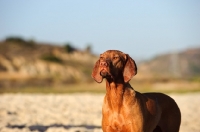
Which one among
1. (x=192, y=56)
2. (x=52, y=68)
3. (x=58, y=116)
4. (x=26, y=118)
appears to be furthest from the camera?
(x=192, y=56)

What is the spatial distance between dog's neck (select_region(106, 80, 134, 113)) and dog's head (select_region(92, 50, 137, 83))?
0.12m

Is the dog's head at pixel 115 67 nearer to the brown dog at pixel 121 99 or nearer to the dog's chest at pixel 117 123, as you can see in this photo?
the brown dog at pixel 121 99

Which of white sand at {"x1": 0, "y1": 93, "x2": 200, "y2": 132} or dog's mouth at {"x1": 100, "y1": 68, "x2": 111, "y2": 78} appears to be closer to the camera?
dog's mouth at {"x1": 100, "y1": 68, "x2": 111, "y2": 78}

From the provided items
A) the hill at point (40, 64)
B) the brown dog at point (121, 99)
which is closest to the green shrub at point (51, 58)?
the hill at point (40, 64)

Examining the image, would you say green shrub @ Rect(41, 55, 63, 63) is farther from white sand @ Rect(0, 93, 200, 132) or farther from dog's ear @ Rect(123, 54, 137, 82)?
dog's ear @ Rect(123, 54, 137, 82)

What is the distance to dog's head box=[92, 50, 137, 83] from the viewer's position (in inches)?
229

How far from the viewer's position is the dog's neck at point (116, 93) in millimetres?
6137

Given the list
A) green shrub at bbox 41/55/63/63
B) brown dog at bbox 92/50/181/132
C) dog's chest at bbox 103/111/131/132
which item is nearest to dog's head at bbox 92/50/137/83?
brown dog at bbox 92/50/181/132

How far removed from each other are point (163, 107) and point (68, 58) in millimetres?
57243

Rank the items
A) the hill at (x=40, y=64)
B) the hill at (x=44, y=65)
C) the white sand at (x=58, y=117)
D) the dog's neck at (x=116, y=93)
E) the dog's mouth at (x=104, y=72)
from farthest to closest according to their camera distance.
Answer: the hill at (x=40, y=64) → the hill at (x=44, y=65) → the white sand at (x=58, y=117) → the dog's neck at (x=116, y=93) → the dog's mouth at (x=104, y=72)

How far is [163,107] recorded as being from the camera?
7.02 m

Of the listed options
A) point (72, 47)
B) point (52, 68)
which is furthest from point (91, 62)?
point (52, 68)

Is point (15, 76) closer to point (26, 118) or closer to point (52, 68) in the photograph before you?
point (52, 68)

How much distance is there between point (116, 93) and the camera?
243 inches
